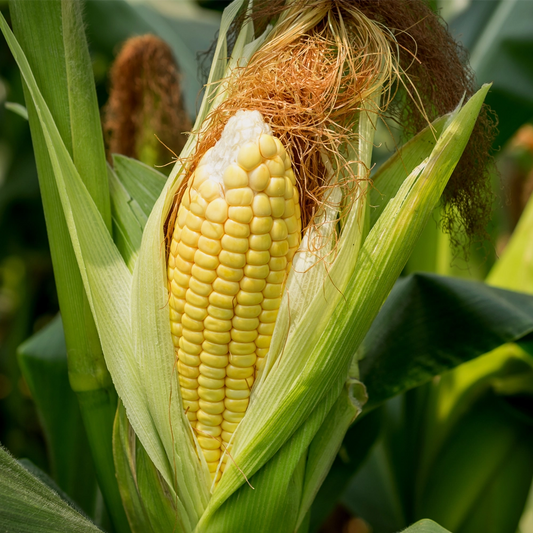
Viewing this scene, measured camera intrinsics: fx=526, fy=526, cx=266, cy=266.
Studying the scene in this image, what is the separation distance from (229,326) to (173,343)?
92 mm

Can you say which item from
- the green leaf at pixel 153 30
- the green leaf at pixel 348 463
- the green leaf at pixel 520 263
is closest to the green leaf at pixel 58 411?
the green leaf at pixel 348 463

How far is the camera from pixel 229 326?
672 millimetres

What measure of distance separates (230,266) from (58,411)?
0.77 meters

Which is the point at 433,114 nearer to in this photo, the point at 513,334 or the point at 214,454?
the point at 513,334

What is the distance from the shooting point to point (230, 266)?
640mm

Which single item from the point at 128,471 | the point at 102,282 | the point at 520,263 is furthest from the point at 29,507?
the point at 520,263

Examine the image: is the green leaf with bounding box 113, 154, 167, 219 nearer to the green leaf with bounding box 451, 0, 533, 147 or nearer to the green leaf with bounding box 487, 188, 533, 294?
the green leaf with bounding box 487, 188, 533, 294

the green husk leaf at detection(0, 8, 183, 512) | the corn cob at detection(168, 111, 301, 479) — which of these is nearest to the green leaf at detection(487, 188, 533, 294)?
the corn cob at detection(168, 111, 301, 479)

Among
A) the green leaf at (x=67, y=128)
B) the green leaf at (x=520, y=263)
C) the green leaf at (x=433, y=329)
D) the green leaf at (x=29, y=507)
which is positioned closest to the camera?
the green leaf at (x=29, y=507)

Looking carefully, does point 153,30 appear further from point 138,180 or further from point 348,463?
point 348,463

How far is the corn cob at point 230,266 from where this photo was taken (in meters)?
0.63

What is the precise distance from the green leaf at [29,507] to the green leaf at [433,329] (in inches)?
22.1

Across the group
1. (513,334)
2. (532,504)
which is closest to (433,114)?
(513,334)

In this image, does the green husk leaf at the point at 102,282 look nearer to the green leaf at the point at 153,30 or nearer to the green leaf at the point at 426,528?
the green leaf at the point at 426,528
